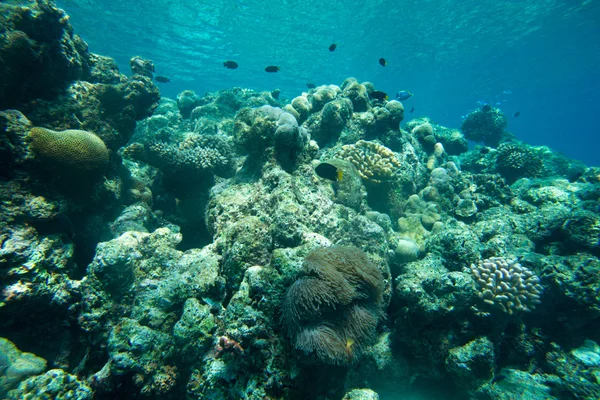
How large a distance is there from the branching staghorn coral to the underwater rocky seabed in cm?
6

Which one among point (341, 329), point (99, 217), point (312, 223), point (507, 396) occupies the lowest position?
point (507, 396)

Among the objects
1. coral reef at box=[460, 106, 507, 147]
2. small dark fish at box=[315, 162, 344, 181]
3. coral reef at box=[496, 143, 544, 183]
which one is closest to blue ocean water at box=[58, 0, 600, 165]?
coral reef at box=[460, 106, 507, 147]

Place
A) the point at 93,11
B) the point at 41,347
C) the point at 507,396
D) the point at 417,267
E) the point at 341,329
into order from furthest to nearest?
the point at 93,11 → the point at 417,267 → the point at 507,396 → the point at 41,347 → the point at 341,329

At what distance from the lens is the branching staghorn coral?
7.23 metres

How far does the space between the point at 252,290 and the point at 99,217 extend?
4725mm

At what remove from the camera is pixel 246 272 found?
319cm

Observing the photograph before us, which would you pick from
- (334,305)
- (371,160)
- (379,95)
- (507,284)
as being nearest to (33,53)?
(334,305)

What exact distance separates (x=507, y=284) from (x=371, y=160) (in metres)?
4.23

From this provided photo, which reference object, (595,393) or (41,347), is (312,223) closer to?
(41,347)

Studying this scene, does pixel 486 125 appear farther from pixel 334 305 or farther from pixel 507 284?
pixel 334 305

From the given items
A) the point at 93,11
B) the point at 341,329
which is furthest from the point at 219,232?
the point at 93,11

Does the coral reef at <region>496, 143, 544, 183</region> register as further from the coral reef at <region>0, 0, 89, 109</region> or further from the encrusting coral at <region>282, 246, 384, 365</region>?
the coral reef at <region>0, 0, 89, 109</region>

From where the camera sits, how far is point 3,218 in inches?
147

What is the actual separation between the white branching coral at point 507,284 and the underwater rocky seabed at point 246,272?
4cm
